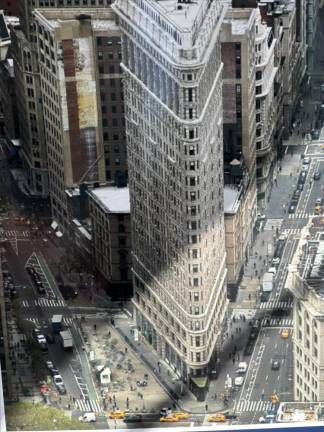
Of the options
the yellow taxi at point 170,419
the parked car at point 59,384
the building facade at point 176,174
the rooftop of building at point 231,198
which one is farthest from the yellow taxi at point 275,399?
the parked car at point 59,384

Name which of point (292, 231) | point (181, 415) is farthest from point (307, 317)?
point (181, 415)

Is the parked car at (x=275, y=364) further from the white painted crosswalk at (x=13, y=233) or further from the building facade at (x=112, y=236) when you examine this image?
the white painted crosswalk at (x=13, y=233)

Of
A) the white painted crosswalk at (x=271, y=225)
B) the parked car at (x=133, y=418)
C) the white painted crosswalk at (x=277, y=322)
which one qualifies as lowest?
the parked car at (x=133, y=418)

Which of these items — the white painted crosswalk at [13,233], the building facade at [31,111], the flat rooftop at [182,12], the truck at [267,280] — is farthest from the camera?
the white painted crosswalk at [13,233]

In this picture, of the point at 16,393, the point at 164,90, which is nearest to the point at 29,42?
the point at 164,90

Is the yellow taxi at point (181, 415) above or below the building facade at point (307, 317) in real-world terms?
below

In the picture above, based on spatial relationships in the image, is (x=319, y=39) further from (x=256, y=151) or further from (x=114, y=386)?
(x=114, y=386)

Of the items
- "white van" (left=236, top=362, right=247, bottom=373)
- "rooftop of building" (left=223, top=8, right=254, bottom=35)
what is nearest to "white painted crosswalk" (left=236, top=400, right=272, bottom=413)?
"white van" (left=236, top=362, right=247, bottom=373)
